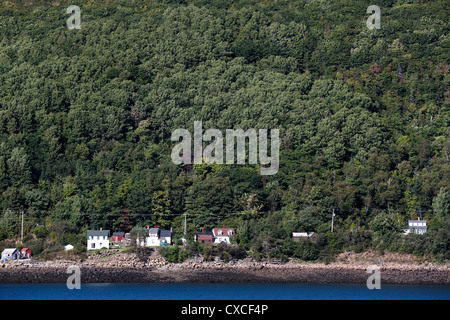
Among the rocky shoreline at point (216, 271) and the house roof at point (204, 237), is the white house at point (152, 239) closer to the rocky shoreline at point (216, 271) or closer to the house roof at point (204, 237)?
the rocky shoreline at point (216, 271)

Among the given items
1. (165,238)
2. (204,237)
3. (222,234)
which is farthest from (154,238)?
(222,234)

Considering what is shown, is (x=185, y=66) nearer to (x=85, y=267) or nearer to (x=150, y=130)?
(x=150, y=130)

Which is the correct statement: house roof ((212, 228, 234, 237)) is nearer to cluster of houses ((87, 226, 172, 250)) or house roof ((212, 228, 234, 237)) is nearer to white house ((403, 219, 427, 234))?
cluster of houses ((87, 226, 172, 250))

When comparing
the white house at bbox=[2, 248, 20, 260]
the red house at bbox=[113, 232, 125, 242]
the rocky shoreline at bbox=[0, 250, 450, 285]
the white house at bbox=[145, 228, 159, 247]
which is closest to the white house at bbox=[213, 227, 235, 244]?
the rocky shoreline at bbox=[0, 250, 450, 285]

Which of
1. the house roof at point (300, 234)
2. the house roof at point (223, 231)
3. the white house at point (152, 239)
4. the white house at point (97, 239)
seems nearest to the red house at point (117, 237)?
the white house at point (97, 239)

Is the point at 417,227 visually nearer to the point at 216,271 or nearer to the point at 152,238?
the point at 216,271
